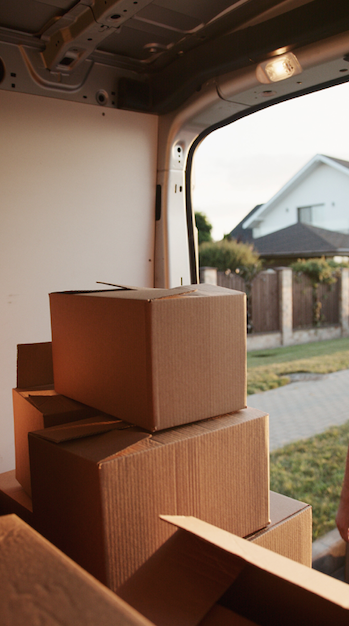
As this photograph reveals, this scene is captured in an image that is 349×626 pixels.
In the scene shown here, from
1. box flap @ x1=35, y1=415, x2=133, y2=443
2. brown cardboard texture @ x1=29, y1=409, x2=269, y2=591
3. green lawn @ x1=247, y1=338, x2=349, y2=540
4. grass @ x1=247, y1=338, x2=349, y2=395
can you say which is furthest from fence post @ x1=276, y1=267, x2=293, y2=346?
box flap @ x1=35, y1=415, x2=133, y2=443

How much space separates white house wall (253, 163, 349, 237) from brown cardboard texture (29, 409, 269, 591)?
12.3ft

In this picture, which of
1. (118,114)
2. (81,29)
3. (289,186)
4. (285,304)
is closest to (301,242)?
(289,186)

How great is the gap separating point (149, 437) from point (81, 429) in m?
0.16

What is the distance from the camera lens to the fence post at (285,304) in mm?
8266

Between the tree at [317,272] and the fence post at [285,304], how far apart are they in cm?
19

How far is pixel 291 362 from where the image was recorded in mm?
7336

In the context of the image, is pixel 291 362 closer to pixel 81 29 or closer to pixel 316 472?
pixel 316 472

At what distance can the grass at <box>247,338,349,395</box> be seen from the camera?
6.60m

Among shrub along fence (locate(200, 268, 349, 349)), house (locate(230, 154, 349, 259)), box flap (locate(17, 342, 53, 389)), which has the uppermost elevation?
house (locate(230, 154, 349, 259))

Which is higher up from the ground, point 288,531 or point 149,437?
point 149,437

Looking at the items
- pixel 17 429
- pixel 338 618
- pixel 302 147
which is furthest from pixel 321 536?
pixel 302 147

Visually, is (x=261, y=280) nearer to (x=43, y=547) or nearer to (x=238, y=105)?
(x=238, y=105)

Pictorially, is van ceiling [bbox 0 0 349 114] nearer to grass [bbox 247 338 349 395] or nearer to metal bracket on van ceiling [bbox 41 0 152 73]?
metal bracket on van ceiling [bbox 41 0 152 73]

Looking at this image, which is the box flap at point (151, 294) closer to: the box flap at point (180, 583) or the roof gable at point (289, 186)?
the box flap at point (180, 583)
